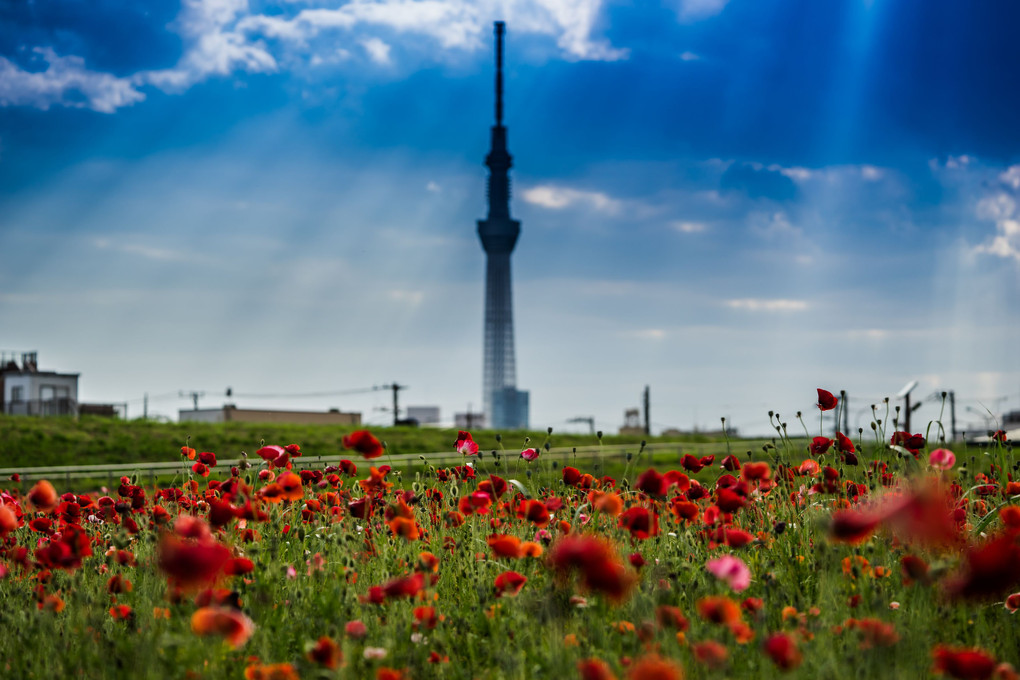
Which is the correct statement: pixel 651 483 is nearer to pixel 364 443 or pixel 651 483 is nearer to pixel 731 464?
pixel 364 443

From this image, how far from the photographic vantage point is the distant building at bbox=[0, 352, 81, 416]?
149 feet

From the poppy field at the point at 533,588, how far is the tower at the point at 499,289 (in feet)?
360

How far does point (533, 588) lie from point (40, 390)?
50.5m

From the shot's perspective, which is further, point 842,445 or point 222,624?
→ point 842,445

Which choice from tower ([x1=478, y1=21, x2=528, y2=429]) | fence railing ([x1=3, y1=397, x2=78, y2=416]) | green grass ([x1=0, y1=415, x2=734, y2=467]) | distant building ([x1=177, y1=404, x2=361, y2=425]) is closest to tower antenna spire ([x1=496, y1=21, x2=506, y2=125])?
tower ([x1=478, y1=21, x2=528, y2=429])

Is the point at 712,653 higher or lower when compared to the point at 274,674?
higher

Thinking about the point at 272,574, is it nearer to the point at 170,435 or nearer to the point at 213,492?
the point at 213,492

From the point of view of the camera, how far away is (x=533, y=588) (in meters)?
4.04

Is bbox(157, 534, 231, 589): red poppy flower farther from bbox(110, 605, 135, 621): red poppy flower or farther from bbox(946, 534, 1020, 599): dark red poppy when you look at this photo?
bbox(946, 534, 1020, 599): dark red poppy

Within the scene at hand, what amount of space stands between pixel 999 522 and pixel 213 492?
4.57m

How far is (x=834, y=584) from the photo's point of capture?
353cm

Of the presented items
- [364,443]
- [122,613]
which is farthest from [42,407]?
[364,443]

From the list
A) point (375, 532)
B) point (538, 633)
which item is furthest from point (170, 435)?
point (538, 633)

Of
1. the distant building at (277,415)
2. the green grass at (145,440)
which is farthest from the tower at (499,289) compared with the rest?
the green grass at (145,440)
